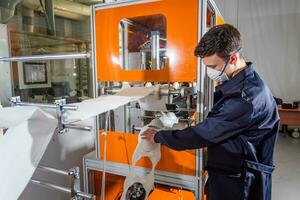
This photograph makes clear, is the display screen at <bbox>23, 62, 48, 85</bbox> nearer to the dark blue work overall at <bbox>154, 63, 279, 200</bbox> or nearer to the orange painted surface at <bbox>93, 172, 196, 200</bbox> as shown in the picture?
the orange painted surface at <bbox>93, 172, 196, 200</bbox>

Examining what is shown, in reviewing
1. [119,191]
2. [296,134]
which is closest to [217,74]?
[119,191]

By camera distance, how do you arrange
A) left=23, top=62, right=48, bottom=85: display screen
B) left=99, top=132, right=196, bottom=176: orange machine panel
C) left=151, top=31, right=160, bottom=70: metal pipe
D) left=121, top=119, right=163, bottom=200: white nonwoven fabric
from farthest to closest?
left=23, top=62, right=48, bottom=85: display screen → left=151, top=31, right=160, bottom=70: metal pipe → left=99, top=132, right=196, bottom=176: orange machine panel → left=121, top=119, right=163, bottom=200: white nonwoven fabric

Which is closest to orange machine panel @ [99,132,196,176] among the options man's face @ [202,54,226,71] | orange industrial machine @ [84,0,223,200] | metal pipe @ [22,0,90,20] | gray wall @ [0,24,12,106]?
orange industrial machine @ [84,0,223,200]

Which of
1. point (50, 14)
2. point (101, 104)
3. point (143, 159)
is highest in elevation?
point (50, 14)

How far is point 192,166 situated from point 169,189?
511 millimetres

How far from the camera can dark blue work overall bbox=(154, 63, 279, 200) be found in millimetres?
1069

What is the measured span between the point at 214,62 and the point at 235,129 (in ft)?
1.17

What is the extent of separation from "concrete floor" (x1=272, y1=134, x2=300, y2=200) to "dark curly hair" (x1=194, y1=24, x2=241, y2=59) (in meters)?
2.28

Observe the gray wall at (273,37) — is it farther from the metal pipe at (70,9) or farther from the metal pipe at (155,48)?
the metal pipe at (155,48)

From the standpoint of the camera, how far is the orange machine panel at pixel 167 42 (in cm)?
130

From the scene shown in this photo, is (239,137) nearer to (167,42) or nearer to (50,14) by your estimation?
(167,42)

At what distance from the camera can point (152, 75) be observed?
1425 mm

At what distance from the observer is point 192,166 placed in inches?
54.1

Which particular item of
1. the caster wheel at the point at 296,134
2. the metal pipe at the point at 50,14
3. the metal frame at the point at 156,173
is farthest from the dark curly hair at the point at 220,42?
the caster wheel at the point at 296,134
